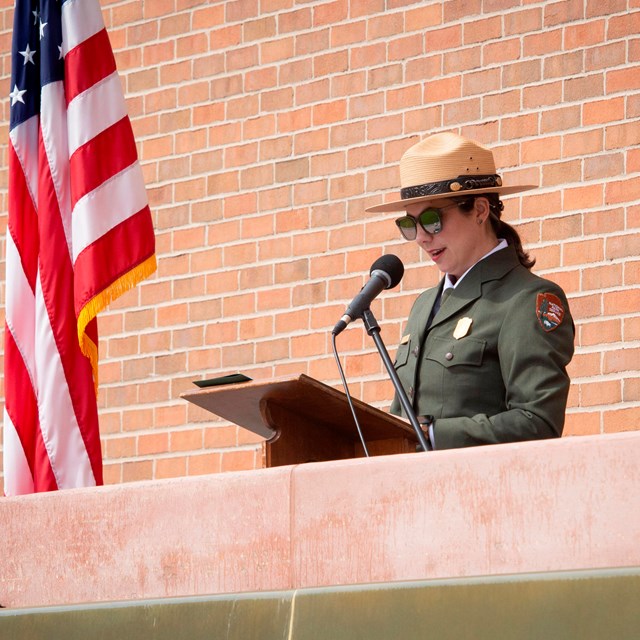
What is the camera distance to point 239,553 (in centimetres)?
280

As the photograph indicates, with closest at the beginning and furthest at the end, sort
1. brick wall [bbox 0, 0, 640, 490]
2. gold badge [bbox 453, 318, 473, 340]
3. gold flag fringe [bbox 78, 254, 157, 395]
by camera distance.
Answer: gold badge [bbox 453, 318, 473, 340] → gold flag fringe [bbox 78, 254, 157, 395] → brick wall [bbox 0, 0, 640, 490]

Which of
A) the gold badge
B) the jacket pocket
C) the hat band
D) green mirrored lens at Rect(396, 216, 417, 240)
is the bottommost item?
the jacket pocket

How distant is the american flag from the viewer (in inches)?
160

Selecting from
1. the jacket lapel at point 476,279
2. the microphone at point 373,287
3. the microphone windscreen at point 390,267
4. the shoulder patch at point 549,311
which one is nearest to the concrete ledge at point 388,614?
the microphone at point 373,287

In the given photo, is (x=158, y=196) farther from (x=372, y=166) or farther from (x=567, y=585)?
(x=567, y=585)

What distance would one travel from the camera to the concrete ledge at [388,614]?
2336 mm

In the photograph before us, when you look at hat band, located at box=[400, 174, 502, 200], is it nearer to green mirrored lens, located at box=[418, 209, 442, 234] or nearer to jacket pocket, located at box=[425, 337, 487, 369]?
green mirrored lens, located at box=[418, 209, 442, 234]

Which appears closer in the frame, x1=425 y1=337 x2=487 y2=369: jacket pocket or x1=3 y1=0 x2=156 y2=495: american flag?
x1=425 y1=337 x2=487 y2=369: jacket pocket

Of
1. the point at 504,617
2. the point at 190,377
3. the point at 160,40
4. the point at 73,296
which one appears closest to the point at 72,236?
the point at 73,296

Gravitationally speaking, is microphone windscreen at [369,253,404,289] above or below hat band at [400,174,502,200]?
below

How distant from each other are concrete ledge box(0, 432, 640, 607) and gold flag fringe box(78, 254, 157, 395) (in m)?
1.00

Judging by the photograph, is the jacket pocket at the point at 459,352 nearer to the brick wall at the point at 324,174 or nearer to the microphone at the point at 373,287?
the microphone at the point at 373,287

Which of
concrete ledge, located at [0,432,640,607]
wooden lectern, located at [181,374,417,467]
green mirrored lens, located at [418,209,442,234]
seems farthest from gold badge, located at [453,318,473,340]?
concrete ledge, located at [0,432,640,607]

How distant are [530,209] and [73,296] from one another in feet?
5.23
